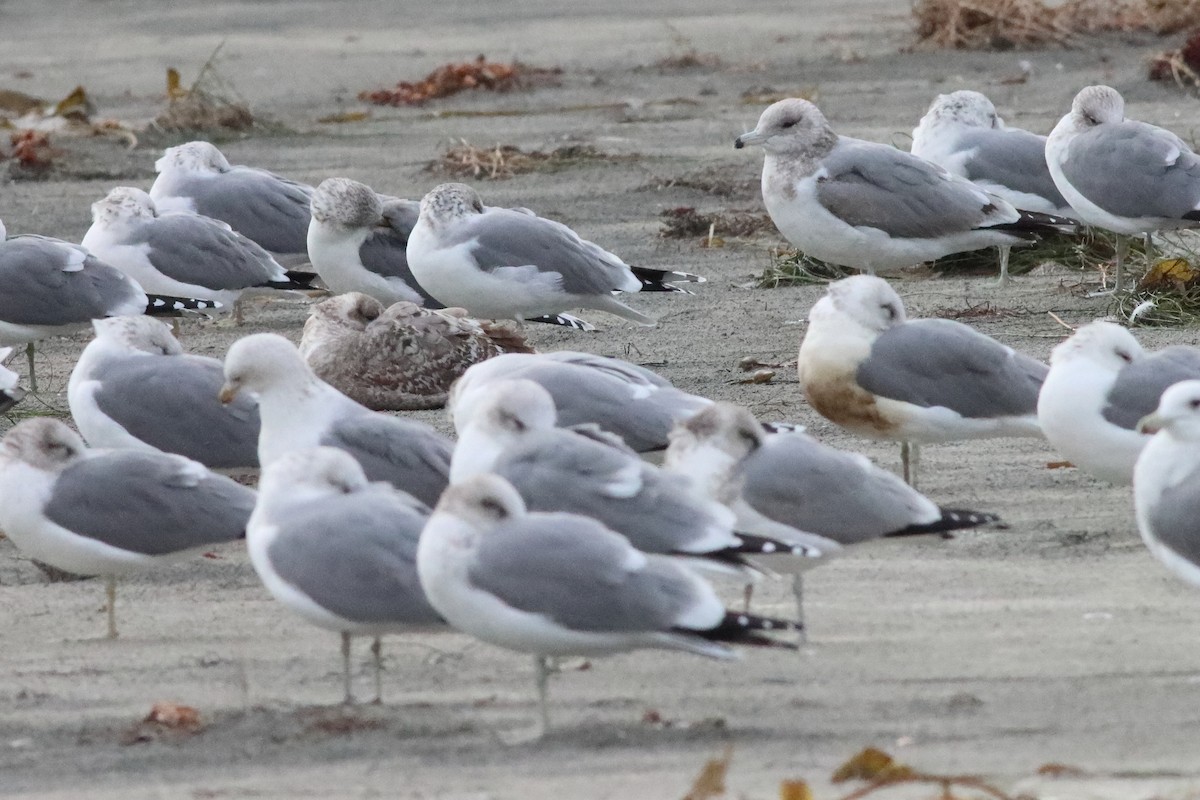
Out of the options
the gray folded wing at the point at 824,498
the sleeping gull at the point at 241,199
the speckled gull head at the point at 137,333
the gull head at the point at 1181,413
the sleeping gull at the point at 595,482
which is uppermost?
the gull head at the point at 1181,413

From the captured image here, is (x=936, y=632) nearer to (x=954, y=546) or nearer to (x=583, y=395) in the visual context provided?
(x=954, y=546)

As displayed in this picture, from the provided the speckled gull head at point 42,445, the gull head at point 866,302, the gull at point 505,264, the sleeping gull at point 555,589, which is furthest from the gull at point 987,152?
the sleeping gull at point 555,589

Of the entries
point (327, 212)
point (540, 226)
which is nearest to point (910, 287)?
point (540, 226)

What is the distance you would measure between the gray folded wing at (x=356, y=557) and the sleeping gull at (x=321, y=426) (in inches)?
34.7

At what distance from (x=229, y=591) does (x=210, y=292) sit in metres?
4.11

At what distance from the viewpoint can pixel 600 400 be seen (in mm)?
6531

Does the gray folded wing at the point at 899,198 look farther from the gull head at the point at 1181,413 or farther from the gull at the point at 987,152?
the gull head at the point at 1181,413

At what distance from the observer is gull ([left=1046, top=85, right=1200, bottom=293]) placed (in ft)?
32.7

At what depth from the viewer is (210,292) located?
10.4m

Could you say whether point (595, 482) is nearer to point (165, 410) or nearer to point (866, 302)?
point (866, 302)

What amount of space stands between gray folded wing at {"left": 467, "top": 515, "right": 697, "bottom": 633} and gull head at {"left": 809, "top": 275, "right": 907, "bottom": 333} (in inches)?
95.8

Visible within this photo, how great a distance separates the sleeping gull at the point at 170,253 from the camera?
1034 centimetres

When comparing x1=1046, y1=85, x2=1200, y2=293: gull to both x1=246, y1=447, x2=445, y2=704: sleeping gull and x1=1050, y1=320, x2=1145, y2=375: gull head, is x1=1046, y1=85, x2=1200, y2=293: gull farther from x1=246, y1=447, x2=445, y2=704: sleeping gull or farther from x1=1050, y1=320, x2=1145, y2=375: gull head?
x1=246, y1=447, x2=445, y2=704: sleeping gull

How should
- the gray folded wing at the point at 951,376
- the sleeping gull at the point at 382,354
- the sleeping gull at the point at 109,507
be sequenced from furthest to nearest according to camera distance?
the sleeping gull at the point at 382,354
the gray folded wing at the point at 951,376
the sleeping gull at the point at 109,507
